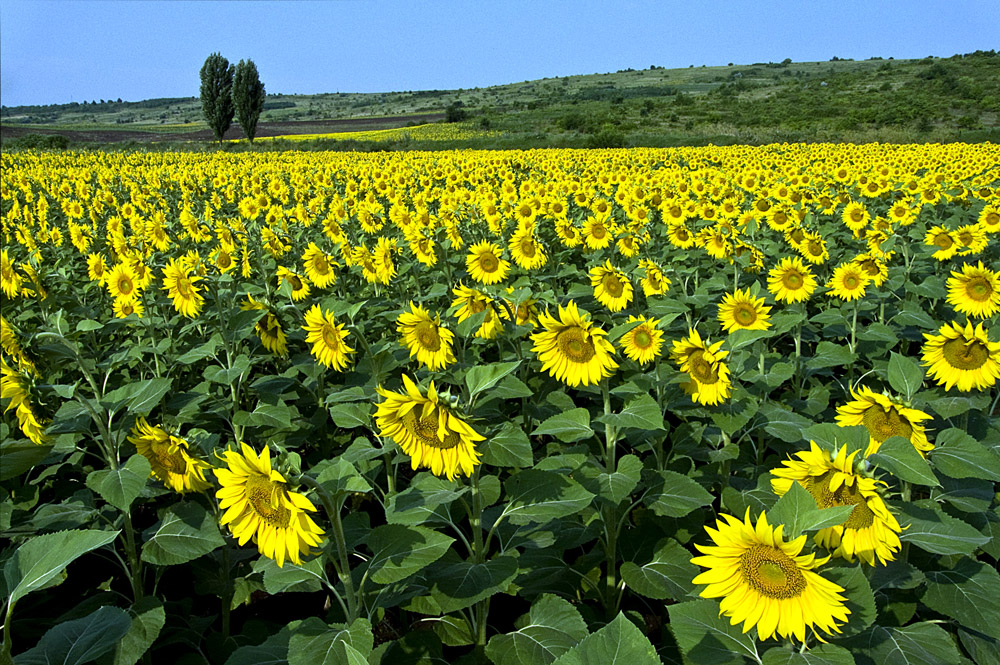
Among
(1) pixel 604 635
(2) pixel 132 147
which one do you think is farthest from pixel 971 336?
(2) pixel 132 147

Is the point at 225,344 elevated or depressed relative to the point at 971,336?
depressed

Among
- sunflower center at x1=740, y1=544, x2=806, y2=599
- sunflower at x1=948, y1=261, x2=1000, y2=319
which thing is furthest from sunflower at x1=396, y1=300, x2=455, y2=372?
sunflower at x1=948, y1=261, x2=1000, y2=319

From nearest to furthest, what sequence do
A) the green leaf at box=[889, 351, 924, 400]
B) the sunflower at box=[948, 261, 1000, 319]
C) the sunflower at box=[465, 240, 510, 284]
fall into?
the green leaf at box=[889, 351, 924, 400], the sunflower at box=[948, 261, 1000, 319], the sunflower at box=[465, 240, 510, 284]

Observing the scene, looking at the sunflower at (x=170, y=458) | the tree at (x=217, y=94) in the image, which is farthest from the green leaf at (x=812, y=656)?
the tree at (x=217, y=94)

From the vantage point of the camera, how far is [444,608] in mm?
1841

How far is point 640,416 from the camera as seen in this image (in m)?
2.23

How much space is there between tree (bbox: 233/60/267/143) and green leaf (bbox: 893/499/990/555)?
52.4 metres

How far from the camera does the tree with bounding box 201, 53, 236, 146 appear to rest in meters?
49.2

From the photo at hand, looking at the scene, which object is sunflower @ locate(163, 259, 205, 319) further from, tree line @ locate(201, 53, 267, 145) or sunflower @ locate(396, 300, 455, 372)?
tree line @ locate(201, 53, 267, 145)

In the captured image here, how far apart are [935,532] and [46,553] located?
2.34m

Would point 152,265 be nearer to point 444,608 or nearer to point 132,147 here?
point 444,608

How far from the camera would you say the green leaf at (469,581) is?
1.81 metres

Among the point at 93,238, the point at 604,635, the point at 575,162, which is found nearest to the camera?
the point at 604,635

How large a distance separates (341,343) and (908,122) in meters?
45.0
